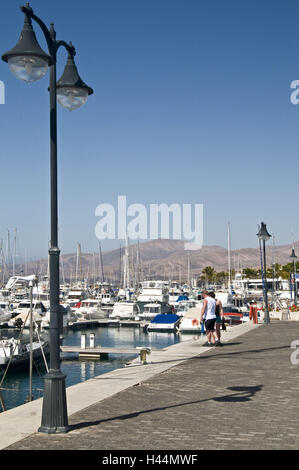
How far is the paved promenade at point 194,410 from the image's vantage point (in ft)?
25.3

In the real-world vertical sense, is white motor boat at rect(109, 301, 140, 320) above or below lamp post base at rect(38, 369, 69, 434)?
below

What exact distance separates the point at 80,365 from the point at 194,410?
24.5m

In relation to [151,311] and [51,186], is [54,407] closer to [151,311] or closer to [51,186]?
[51,186]

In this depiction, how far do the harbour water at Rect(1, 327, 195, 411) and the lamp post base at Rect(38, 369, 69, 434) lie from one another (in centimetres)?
83

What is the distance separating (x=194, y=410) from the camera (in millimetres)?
9742

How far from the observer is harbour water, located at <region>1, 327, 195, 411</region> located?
27013 mm

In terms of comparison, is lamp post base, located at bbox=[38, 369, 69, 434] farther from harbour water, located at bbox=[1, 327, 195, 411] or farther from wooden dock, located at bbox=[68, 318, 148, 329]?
wooden dock, located at bbox=[68, 318, 148, 329]

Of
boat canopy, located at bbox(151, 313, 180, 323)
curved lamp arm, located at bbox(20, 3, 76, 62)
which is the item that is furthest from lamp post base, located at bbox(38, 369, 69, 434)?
boat canopy, located at bbox(151, 313, 180, 323)

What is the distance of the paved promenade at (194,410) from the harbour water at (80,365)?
1.69 meters

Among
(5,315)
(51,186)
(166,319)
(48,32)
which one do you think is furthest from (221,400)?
(5,315)

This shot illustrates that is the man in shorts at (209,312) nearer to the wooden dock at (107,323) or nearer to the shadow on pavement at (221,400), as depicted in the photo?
the shadow on pavement at (221,400)

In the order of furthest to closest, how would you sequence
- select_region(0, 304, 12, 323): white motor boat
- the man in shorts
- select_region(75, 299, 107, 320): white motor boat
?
select_region(75, 299, 107, 320): white motor boat
select_region(0, 304, 12, 323): white motor boat
the man in shorts

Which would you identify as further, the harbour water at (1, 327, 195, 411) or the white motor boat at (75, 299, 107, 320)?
the white motor boat at (75, 299, 107, 320)

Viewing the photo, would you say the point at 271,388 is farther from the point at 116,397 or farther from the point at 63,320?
the point at 63,320
